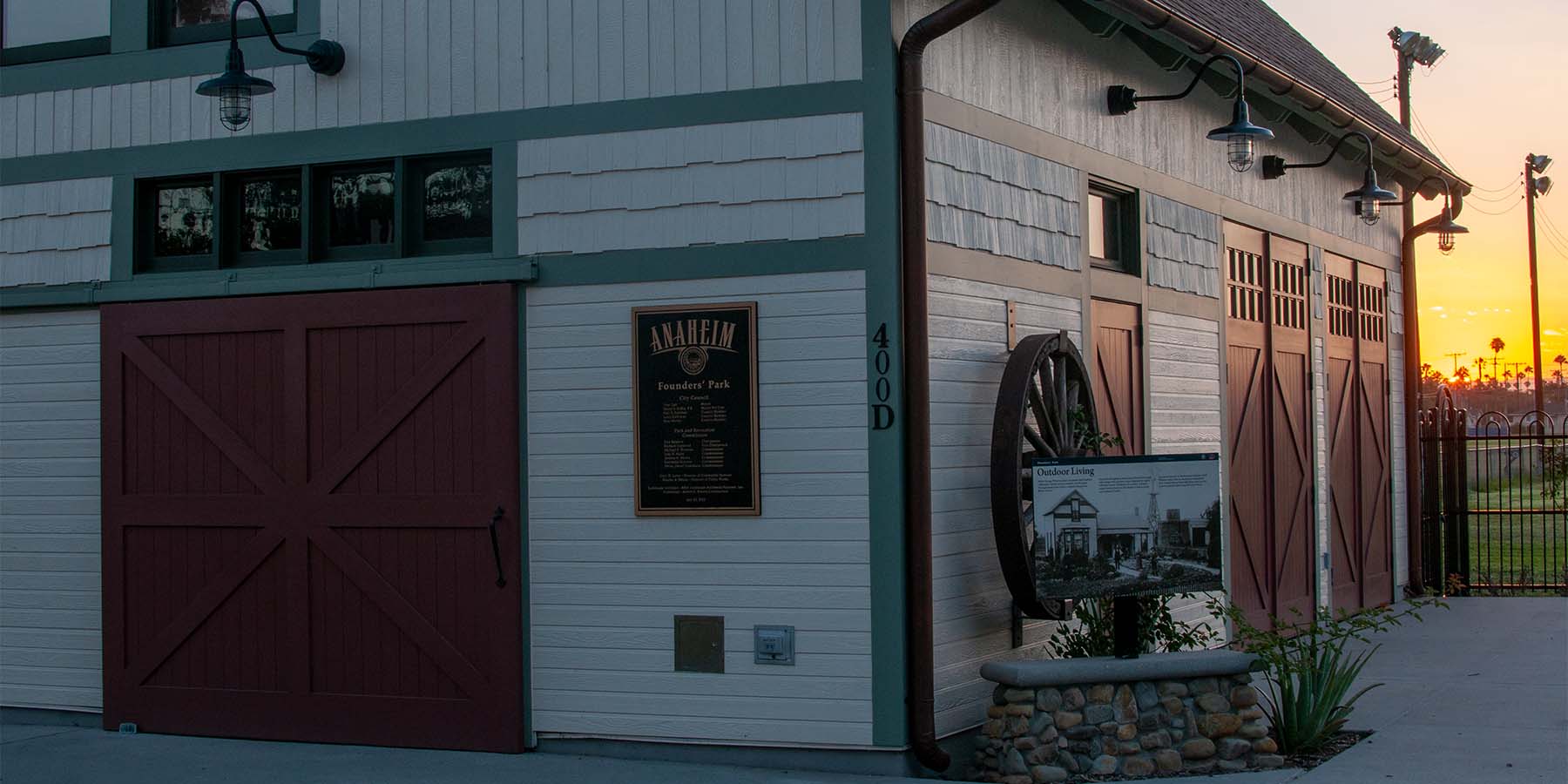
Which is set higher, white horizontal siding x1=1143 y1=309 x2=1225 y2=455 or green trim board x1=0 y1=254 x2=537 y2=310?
green trim board x1=0 y1=254 x2=537 y2=310

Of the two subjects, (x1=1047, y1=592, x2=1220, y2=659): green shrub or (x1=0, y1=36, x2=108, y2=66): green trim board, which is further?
(x1=0, y1=36, x2=108, y2=66): green trim board

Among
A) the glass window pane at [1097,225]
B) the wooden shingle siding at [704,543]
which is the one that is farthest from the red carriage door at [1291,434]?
the wooden shingle siding at [704,543]

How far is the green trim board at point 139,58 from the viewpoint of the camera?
9812 mm

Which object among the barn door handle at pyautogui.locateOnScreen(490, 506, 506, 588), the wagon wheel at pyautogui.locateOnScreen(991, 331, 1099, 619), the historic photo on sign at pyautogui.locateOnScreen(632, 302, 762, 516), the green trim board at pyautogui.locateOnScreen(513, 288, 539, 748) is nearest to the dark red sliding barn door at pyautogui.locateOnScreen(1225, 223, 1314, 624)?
the wagon wheel at pyautogui.locateOnScreen(991, 331, 1099, 619)

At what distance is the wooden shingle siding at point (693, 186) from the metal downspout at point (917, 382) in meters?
0.25

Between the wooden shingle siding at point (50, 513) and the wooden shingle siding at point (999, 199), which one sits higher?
the wooden shingle siding at point (999, 199)

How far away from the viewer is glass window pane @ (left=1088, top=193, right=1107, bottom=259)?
443 inches

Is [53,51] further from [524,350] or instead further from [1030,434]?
[1030,434]

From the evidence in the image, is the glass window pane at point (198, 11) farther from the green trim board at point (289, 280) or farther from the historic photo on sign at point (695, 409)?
the historic photo on sign at point (695, 409)

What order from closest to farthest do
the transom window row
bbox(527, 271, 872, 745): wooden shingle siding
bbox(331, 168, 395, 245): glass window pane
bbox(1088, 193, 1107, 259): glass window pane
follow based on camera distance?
bbox(527, 271, 872, 745): wooden shingle siding → the transom window row → bbox(331, 168, 395, 245): glass window pane → bbox(1088, 193, 1107, 259): glass window pane

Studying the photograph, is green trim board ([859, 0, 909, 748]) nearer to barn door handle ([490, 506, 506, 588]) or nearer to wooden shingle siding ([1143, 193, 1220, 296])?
barn door handle ([490, 506, 506, 588])

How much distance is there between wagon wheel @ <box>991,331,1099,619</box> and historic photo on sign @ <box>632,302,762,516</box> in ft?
4.46

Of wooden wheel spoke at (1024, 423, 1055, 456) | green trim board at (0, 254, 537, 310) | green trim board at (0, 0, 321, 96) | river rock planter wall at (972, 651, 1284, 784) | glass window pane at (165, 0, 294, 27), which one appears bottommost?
river rock planter wall at (972, 651, 1284, 784)

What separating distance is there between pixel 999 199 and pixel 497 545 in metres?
3.44
